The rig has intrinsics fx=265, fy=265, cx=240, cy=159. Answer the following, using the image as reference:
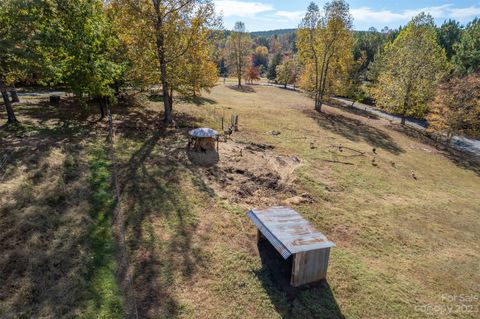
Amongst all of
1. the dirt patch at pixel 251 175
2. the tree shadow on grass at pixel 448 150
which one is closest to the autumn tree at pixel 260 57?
the tree shadow on grass at pixel 448 150

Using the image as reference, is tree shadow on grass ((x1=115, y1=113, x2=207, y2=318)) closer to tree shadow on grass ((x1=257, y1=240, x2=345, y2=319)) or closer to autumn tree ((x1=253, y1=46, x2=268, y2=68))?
tree shadow on grass ((x1=257, y1=240, x2=345, y2=319))

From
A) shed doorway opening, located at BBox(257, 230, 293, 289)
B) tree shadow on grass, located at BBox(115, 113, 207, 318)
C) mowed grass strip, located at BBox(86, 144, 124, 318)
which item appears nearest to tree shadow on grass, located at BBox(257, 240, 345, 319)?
shed doorway opening, located at BBox(257, 230, 293, 289)

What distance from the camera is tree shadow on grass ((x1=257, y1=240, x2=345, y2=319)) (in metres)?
6.86

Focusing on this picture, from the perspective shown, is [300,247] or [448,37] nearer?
[300,247]

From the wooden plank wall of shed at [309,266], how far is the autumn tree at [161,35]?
1452 cm

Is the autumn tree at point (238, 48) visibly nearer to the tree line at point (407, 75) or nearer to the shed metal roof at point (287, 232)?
the tree line at point (407, 75)

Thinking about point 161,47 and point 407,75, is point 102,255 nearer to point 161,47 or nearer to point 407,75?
point 161,47

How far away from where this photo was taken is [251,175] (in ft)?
44.2

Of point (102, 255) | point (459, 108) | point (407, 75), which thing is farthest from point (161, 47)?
point (459, 108)

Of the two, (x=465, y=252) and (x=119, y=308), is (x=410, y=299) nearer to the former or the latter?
(x=465, y=252)

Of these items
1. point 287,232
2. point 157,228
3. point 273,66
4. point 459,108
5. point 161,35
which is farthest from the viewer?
point 273,66

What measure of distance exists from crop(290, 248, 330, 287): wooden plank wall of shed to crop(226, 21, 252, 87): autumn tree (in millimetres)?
51004

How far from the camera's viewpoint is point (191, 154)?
1445 centimetres

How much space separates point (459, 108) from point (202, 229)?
28482mm
